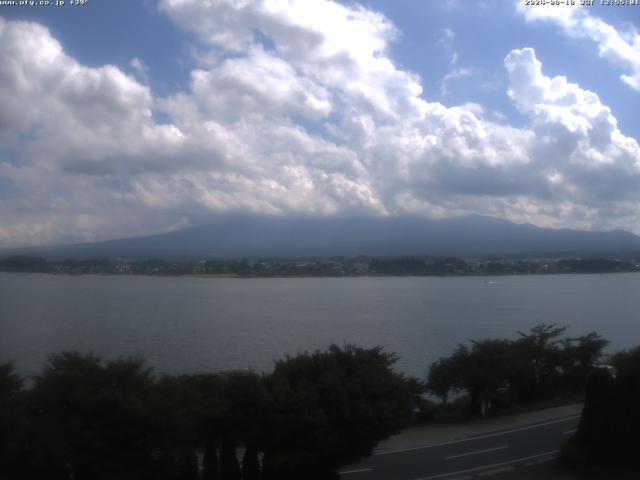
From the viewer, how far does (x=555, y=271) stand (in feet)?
235

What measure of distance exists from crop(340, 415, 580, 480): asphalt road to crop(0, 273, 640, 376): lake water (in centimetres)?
794

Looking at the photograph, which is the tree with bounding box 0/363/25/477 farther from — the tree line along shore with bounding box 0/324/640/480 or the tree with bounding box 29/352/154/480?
the tree with bounding box 29/352/154/480

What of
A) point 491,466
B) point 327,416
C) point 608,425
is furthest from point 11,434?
point 608,425

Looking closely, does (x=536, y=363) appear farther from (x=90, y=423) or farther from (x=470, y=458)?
(x=90, y=423)

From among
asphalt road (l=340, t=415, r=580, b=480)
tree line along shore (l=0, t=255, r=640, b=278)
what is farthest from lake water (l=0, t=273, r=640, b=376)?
asphalt road (l=340, t=415, r=580, b=480)

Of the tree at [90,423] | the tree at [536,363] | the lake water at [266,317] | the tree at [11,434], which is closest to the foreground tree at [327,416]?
the tree at [90,423]

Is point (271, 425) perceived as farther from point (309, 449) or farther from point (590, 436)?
point (590, 436)

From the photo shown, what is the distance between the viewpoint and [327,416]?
8250 millimetres

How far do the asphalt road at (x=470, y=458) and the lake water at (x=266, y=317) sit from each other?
7.94 meters

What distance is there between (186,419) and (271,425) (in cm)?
109

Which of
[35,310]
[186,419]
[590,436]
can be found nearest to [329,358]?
[186,419]

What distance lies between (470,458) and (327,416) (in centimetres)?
291

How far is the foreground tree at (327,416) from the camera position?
8.05 metres

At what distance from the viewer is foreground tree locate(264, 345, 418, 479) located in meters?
8.05
